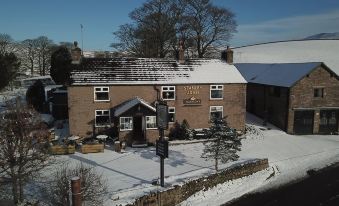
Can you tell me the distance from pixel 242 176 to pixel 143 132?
9.96 meters

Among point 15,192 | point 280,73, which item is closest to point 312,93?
point 280,73

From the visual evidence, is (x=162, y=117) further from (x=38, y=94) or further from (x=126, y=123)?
(x=38, y=94)

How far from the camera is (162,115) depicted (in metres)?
18.4

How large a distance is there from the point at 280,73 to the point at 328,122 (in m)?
7.17

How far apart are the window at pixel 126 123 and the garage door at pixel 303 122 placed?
53.2ft

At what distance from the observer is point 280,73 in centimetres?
3691

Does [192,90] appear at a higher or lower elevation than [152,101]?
higher

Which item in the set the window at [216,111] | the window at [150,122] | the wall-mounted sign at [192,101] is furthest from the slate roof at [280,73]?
the window at [150,122]

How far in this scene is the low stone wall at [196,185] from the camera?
1678 centimetres

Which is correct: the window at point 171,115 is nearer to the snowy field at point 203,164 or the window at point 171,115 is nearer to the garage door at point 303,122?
the snowy field at point 203,164

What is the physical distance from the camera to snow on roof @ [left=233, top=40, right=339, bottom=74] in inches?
3056

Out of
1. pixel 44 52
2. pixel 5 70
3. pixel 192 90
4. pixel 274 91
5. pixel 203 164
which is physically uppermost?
pixel 44 52

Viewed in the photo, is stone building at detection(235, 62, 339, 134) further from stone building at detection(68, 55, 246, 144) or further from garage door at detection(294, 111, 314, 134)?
stone building at detection(68, 55, 246, 144)

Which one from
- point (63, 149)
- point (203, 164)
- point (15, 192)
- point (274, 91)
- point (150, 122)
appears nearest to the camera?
point (15, 192)
